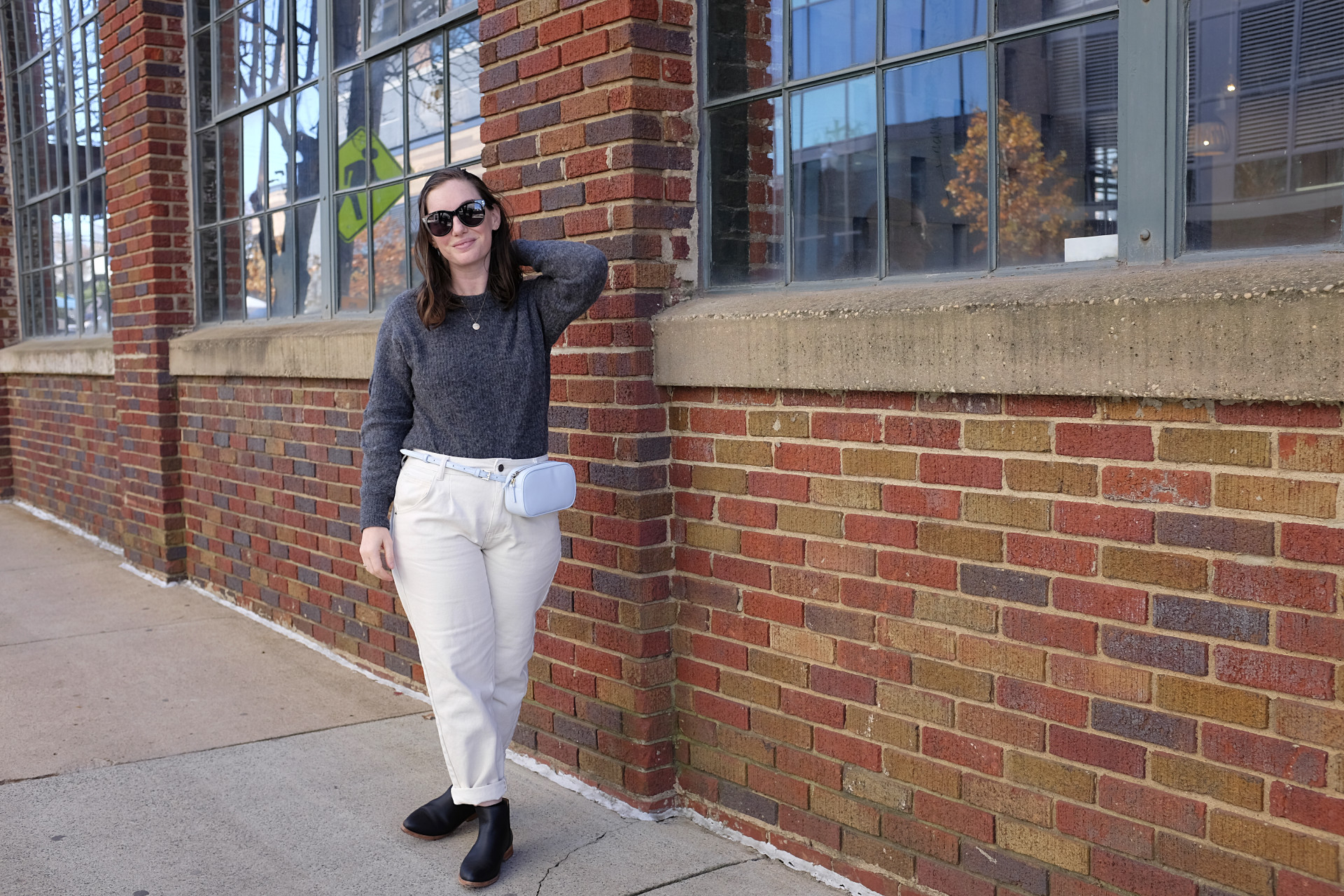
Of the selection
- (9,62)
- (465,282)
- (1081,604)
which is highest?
(9,62)

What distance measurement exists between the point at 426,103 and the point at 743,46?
182cm

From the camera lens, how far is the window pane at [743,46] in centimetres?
352

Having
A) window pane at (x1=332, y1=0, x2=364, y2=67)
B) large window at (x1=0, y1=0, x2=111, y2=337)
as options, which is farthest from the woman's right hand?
large window at (x1=0, y1=0, x2=111, y2=337)

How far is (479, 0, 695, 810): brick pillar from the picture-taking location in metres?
3.61

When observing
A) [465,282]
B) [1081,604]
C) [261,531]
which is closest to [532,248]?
[465,282]

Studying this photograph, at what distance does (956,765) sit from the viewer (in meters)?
3.00

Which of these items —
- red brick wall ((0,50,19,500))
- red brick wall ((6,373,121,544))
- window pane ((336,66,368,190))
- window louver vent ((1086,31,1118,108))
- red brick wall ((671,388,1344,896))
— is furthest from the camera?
red brick wall ((0,50,19,500))

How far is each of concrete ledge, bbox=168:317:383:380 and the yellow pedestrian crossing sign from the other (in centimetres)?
44

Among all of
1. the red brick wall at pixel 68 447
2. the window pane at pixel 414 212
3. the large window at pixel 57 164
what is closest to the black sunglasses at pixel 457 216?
the window pane at pixel 414 212

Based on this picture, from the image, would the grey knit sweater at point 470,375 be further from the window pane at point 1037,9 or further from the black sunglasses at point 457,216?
the window pane at point 1037,9

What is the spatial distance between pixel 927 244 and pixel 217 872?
2481 mm

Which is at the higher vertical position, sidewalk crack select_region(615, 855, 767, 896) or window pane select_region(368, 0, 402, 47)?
window pane select_region(368, 0, 402, 47)

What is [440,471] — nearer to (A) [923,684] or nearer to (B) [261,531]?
(A) [923,684]

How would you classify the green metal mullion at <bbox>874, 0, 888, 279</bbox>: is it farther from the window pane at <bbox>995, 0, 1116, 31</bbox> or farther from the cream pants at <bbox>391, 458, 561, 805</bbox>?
the cream pants at <bbox>391, 458, 561, 805</bbox>
